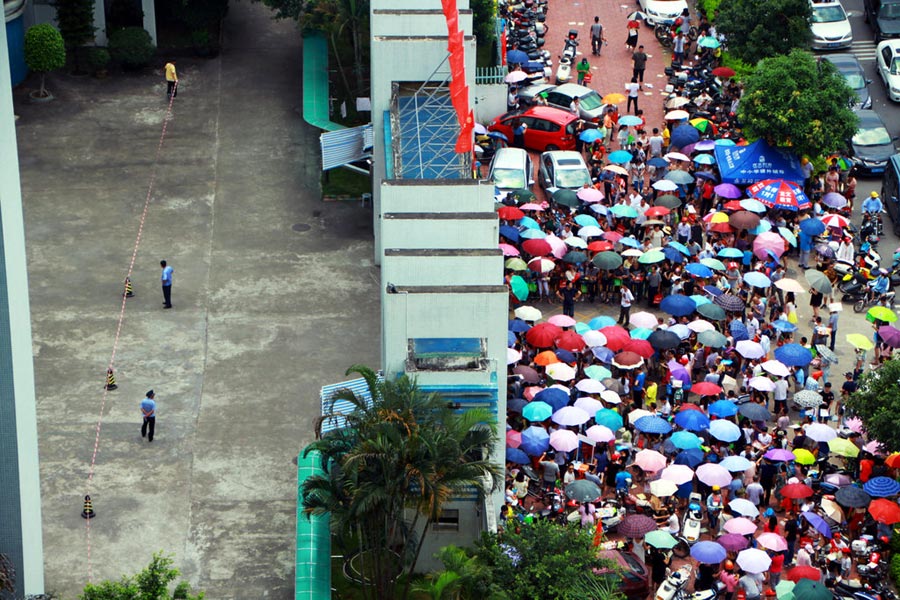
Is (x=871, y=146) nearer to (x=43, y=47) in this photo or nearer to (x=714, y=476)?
(x=714, y=476)

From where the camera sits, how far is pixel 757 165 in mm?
49062

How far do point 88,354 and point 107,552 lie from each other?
802cm

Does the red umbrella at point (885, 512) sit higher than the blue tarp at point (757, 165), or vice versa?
the blue tarp at point (757, 165)

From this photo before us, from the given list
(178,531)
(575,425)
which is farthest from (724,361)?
(178,531)

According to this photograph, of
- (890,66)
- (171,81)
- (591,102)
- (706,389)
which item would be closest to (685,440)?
(706,389)

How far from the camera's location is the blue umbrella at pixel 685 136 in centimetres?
5109

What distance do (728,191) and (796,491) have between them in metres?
14.0

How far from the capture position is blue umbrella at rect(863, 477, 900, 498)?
35688 millimetres

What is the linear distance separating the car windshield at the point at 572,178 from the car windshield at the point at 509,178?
3.35 ft

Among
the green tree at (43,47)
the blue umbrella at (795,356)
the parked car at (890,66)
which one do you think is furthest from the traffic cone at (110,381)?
the parked car at (890,66)

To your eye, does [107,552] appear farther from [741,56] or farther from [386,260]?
[741,56]

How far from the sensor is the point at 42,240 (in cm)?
4738

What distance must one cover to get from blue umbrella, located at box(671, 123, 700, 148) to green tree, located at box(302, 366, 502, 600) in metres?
19.6

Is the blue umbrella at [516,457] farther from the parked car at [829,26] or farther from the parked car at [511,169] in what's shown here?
the parked car at [829,26]
